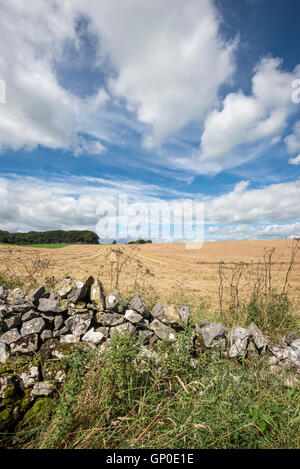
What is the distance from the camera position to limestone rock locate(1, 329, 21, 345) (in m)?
3.20

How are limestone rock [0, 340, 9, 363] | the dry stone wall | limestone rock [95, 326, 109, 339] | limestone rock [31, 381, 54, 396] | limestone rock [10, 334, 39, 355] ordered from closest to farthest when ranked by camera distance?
limestone rock [31, 381, 54, 396]
limestone rock [0, 340, 9, 363]
limestone rock [10, 334, 39, 355]
the dry stone wall
limestone rock [95, 326, 109, 339]

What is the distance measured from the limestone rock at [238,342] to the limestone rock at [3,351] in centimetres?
351

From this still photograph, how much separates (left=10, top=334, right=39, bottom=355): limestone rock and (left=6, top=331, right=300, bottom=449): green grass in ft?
3.11

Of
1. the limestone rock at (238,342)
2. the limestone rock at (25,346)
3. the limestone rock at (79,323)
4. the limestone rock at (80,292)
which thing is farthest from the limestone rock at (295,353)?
the limestone rock at (25,346)

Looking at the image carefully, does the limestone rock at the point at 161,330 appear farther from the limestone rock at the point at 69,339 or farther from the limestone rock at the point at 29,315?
the limestone rock at the point at 29,315

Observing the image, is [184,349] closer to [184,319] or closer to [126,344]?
[126,344]

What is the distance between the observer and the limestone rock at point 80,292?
3.79 metres

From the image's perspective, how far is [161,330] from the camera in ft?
11.9

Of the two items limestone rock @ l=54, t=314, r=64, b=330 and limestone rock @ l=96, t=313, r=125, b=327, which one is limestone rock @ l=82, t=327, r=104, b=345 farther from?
limestone rock @ l=54, t=314, r=64, b=330

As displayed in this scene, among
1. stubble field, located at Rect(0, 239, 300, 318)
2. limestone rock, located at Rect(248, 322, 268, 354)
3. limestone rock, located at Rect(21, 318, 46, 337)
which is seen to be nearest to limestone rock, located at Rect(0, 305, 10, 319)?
limestone rock, located at Rect(21, 318, 46, 337)

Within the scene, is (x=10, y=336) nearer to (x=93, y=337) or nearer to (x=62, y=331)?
(x=62, y=331)

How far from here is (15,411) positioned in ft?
7.88
